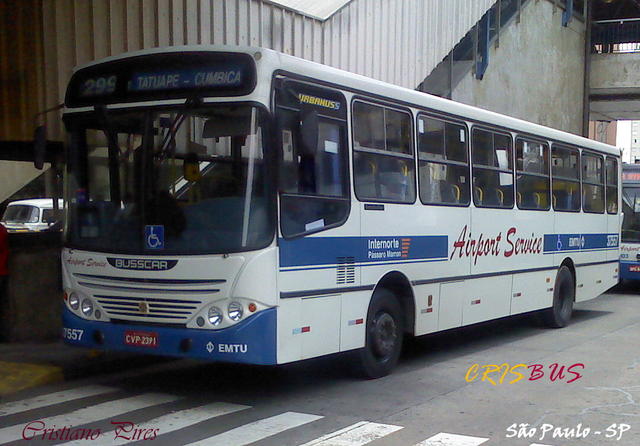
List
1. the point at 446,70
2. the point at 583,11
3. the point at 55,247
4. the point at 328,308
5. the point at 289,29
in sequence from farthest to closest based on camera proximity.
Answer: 1. the point at 583,11
2. the point at 446,70
3. the point at 289,29
4. the point at 55,247
5. the point at 328,308

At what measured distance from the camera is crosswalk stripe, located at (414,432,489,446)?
21.2 feet

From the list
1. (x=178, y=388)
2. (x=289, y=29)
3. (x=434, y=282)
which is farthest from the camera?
(x=289, y=29)

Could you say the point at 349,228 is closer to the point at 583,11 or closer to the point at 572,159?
the point at 572,159

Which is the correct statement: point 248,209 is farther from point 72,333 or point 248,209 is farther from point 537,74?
point 537,74

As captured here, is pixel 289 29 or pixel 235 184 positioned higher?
pixel 289 29

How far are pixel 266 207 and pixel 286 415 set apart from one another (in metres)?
1.86

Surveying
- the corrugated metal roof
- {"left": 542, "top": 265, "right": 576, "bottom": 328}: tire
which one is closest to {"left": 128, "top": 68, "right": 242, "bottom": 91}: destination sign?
{"left": 542, "top": 265, "right": 576, "bottom": 328}: tire

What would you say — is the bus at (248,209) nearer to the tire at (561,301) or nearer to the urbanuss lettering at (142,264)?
the urbanuss lettering at (142,264)

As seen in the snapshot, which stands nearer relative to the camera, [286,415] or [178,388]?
[286,415]

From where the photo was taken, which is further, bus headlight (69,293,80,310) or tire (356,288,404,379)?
tire (356,288,404,379)

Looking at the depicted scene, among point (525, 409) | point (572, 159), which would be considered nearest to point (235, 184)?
point (525, 409)

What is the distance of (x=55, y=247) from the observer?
11.0 metres

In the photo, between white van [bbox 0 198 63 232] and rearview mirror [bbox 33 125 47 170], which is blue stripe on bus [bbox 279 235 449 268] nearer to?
rearview mirror [bbox 33 125 47 170]

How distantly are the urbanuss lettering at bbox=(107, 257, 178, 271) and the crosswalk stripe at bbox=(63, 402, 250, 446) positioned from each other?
131cm
